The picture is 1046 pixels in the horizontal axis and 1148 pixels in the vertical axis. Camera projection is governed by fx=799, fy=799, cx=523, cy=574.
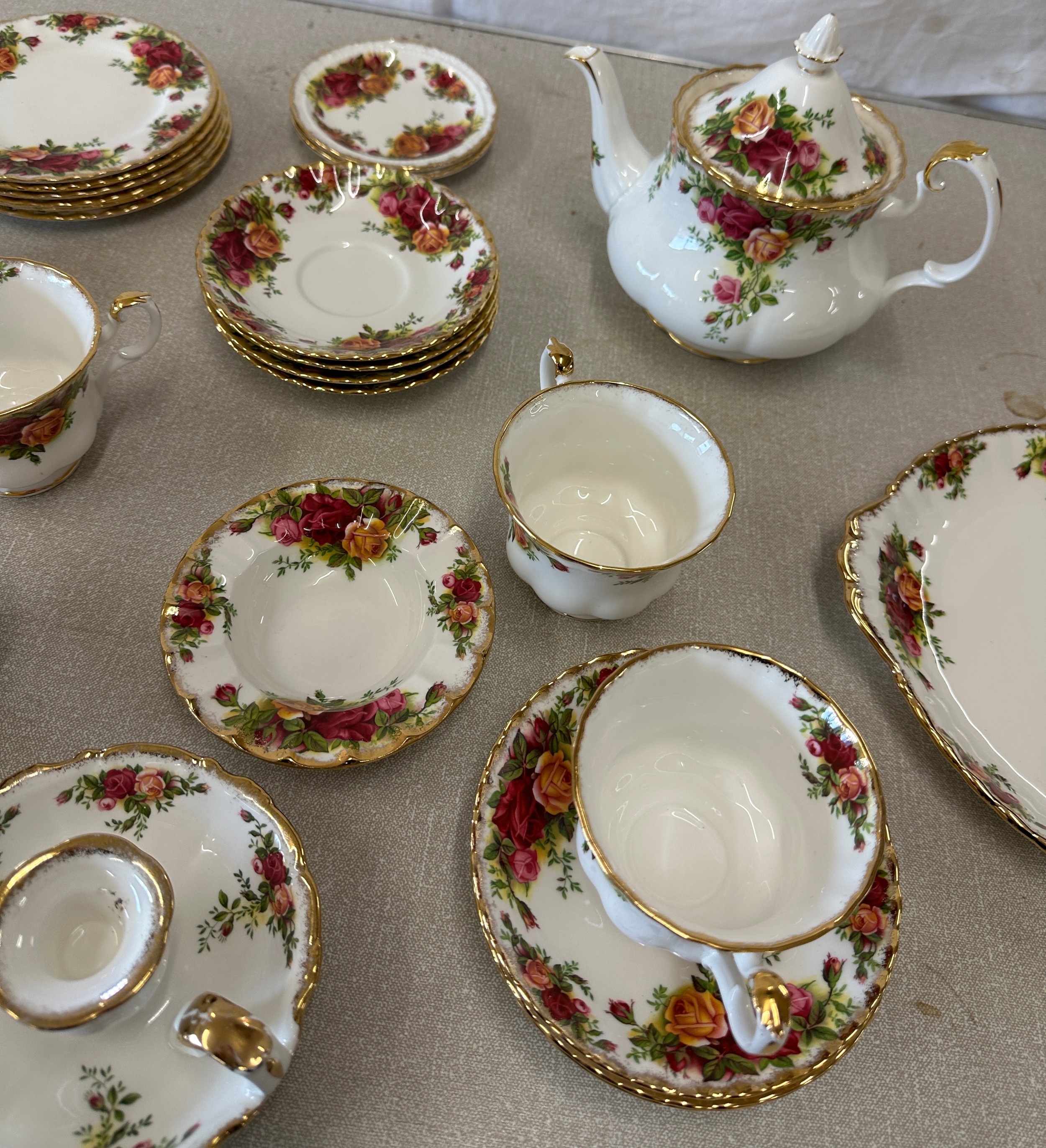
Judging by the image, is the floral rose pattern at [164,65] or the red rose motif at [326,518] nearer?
the red rose motif at [326,518]

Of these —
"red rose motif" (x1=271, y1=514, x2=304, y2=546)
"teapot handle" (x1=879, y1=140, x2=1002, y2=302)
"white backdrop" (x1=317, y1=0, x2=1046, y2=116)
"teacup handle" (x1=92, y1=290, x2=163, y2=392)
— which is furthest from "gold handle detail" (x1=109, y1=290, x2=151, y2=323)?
"white backdrop" (x1=317, y1=0, x2=1046, y2=116)

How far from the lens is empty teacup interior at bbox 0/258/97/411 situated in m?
0.69

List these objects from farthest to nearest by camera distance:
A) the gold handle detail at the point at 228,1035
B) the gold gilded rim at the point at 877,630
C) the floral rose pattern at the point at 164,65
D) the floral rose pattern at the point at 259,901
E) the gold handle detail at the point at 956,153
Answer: the floral rose pattern at the point at 164,65
the gold handle detail at the point at 956,153
the gold gilded rim at the point at 877,630
the floral rose pattern at the point at 259,901
the gold handle detail at the point at 228,1035

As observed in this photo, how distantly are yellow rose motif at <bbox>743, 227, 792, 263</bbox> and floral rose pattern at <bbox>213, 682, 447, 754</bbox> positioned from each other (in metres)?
0.49

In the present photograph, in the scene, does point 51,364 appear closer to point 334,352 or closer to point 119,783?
point 334,352

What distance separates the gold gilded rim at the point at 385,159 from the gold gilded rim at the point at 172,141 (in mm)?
89

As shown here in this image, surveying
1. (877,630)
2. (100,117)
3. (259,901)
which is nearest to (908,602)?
(877,630)

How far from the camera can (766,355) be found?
81 centimetres

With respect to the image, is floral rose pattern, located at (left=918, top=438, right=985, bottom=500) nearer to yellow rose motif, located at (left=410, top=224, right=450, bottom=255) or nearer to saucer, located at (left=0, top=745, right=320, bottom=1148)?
yellow rose motif, located at (left=410, top=224, right=450, bottom=255)

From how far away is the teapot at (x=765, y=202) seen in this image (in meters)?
0.69

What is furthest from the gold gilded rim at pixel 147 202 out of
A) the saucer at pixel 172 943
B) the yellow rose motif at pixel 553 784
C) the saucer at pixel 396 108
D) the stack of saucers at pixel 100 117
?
the yellow rose motif at pixel 553 784

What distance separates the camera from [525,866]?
55 cm

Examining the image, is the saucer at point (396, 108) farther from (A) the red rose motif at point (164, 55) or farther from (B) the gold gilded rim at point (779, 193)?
(B) the gold gilded rim at point (779, 193)

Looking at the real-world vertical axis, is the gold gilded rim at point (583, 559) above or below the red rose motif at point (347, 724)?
above
